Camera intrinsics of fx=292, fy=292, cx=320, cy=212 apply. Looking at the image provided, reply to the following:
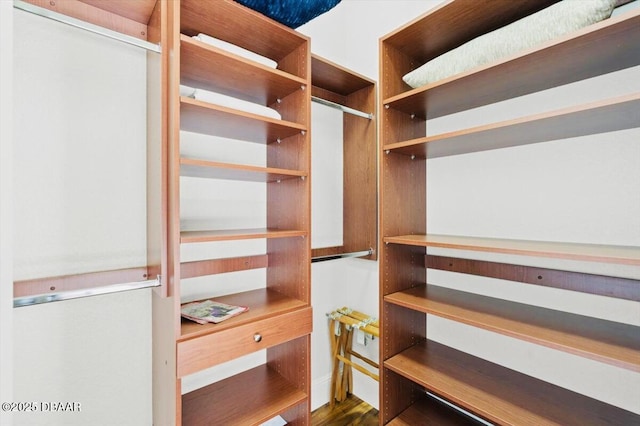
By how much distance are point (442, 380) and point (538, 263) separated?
0.65m

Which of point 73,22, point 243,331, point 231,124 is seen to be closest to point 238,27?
point 231,124

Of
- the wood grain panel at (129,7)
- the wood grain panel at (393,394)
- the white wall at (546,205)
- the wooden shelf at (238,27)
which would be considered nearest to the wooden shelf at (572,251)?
the white wall at (546,205)

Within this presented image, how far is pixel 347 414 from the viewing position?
1896 millimetres

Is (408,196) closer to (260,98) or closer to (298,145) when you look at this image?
(298,145)

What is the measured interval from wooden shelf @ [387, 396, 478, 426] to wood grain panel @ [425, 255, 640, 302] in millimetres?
698

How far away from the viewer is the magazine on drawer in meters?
1.15

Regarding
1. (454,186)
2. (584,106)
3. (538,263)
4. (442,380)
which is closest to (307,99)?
(454,186)

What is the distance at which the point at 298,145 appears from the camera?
4.59 ft

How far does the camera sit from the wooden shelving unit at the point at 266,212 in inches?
40.8

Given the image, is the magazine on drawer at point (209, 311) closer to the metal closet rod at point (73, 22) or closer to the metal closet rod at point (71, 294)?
the metal closet rod at point (71, 294)

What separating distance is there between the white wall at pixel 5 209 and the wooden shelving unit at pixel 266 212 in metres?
0.40

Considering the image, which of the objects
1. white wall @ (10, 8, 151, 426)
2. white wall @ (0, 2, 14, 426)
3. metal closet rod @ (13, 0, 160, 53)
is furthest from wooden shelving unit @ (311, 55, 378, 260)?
white wall @ (0, 2, 14, 426)

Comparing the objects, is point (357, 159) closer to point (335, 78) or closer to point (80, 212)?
point (335, 78)

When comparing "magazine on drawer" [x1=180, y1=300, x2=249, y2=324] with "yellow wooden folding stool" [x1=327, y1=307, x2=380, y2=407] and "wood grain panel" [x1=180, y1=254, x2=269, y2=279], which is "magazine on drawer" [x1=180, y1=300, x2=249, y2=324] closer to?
"wood grain panel" [x1=180, y1=254, x2=269, y2=279]
